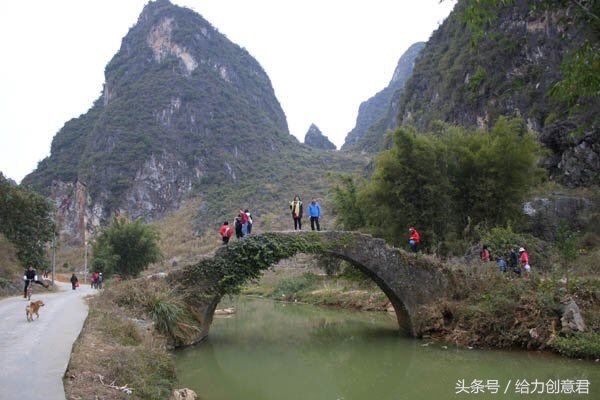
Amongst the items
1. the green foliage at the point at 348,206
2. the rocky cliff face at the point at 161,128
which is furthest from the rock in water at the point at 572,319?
the rocky cliff face at the point at 161,128

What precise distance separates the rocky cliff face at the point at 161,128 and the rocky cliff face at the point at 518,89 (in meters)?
42.6

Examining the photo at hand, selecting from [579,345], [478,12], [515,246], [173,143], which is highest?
[173,143]

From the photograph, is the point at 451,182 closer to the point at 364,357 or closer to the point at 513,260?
the point at 513,260

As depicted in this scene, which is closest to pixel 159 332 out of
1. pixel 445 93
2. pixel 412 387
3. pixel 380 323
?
pixel 412 387

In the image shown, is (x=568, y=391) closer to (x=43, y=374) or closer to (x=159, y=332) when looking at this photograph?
(x=43, y=374)

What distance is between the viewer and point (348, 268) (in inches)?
869

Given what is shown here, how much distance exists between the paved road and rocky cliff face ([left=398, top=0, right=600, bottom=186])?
14.7 meters

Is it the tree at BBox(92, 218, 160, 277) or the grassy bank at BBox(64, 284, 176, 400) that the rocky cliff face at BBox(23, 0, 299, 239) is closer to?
the tree at BBox(92, 218, 160, 277)

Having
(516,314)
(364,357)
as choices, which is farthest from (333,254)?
(516,314)

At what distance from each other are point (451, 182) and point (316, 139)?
10623cm

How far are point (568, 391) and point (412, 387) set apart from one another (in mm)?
2596

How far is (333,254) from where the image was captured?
14.0m

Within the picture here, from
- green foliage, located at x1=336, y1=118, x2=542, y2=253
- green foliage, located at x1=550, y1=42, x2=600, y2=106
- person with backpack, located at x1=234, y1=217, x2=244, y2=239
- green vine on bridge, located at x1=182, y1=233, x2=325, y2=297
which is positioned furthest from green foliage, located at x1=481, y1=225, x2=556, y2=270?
green foliage, located at x1=550, y1=42, x2=600, y2=106

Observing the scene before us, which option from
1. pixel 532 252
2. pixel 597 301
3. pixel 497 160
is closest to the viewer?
pixel 597 301
